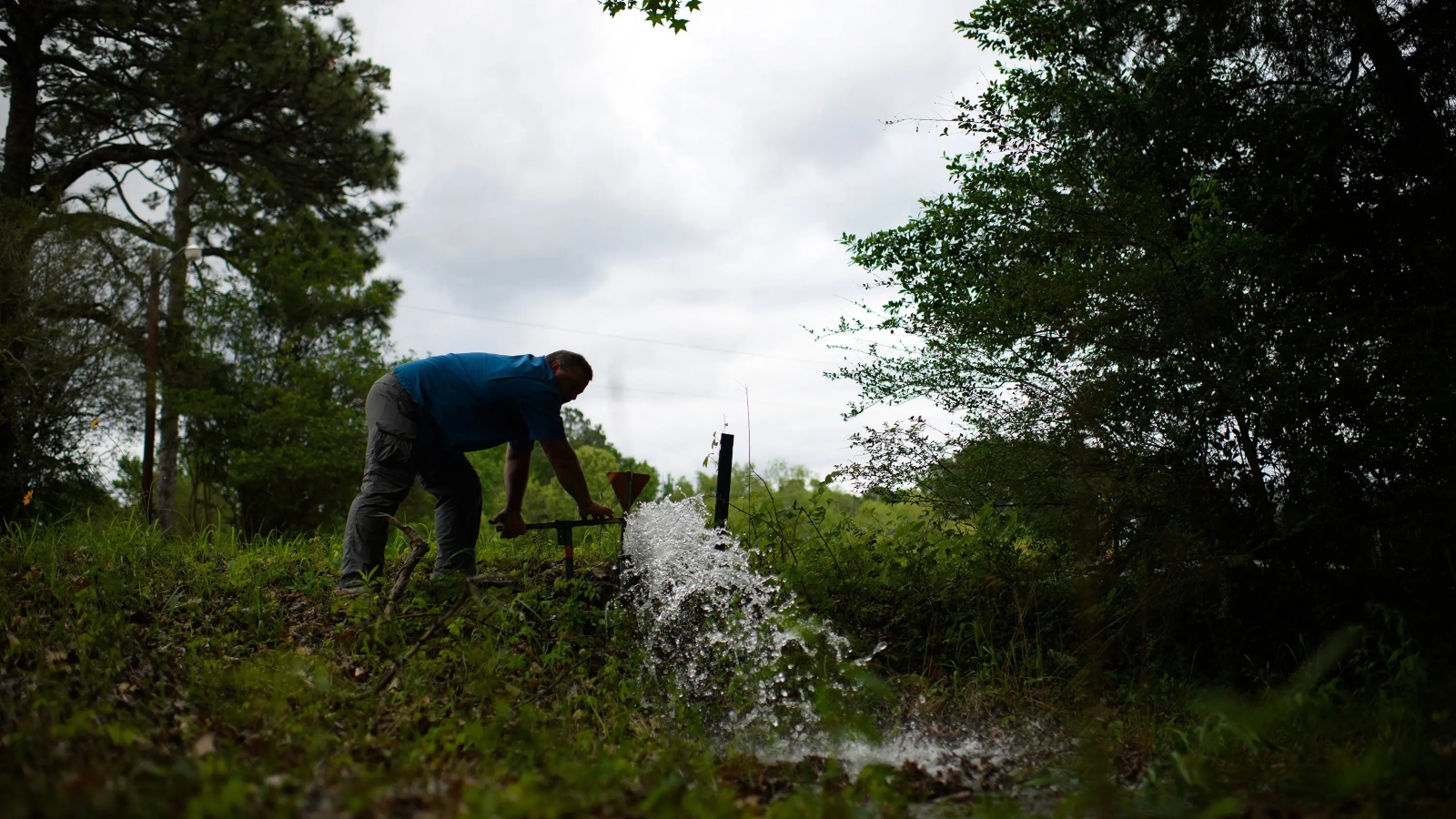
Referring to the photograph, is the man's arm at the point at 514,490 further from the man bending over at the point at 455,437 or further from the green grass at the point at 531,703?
the green grass at the point at 531,703

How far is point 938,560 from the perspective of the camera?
18.6ft

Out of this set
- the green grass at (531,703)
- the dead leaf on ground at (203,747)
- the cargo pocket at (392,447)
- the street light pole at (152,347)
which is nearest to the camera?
the green grass at (531,703)

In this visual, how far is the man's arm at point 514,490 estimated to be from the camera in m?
5.22

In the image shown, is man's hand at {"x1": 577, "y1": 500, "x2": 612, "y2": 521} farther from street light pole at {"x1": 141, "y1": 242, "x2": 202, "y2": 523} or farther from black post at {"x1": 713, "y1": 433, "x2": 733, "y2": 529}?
street light pole at {"x1": 141, "y1": 242, "x2": 202, "y2": 523}

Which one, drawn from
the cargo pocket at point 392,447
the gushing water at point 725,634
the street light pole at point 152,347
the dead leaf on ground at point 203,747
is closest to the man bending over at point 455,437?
the cargo pocket at point 392,447

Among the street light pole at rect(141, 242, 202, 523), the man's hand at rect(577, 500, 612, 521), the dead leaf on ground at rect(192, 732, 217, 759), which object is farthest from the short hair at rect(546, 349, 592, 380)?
the street light pole at rect(141, 242, 202, 523)

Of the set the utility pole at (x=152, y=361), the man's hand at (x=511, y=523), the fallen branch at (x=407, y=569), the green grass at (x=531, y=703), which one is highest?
the utility pole at (x=152, y=361)

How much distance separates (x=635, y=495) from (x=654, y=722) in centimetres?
180

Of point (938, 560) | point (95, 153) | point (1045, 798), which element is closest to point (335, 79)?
point (95, 153)

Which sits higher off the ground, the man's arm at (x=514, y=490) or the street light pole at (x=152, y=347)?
the street light pole at (x=152, y=347)

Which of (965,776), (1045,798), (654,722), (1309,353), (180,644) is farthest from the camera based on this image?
(1309,353)

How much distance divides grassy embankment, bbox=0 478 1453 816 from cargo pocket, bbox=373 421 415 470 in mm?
677

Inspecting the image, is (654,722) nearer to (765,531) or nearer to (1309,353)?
(765,531)

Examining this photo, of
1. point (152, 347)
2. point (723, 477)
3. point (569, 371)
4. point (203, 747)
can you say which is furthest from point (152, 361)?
point (203, 747)
